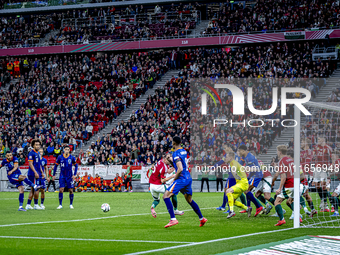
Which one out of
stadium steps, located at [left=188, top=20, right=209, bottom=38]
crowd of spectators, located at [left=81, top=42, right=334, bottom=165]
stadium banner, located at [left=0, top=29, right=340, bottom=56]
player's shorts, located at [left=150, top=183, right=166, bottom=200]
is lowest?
player's shorts, located at [left=150, top=183, right=166, bottom=200]

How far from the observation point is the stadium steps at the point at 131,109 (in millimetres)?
36531

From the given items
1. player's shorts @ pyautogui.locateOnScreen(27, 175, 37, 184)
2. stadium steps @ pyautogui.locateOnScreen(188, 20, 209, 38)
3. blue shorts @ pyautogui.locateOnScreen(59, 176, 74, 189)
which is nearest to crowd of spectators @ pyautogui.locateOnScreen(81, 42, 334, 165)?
stadium steps @ pyautogui.locateOnScreen(188, 20, 209, 38)

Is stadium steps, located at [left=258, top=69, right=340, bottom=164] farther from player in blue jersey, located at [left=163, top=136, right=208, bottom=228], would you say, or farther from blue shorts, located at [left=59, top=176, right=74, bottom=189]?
player in blue jersey, located at [left=163, top=136, right=208, bottom=228]

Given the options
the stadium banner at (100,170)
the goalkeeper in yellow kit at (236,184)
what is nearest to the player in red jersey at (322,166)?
the goalkeeper in yellow kit at (236,184)

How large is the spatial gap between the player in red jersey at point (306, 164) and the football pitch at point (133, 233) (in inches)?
48.4

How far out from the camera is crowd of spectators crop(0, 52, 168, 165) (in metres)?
37.0

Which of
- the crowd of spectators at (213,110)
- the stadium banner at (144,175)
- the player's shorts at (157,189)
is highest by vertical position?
the crowd of spectators at (213,110)

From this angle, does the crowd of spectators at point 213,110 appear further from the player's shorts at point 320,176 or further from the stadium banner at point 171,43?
the player's shorts at point 320,176

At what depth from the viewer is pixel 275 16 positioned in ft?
128

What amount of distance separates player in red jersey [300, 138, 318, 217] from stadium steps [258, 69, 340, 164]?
13903mm

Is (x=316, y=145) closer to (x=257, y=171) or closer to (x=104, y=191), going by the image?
(x=257, y=171)

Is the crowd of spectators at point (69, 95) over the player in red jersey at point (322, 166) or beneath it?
over

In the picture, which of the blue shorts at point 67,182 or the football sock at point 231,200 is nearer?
the football sock at point 231,200

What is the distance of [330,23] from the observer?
3641cm
